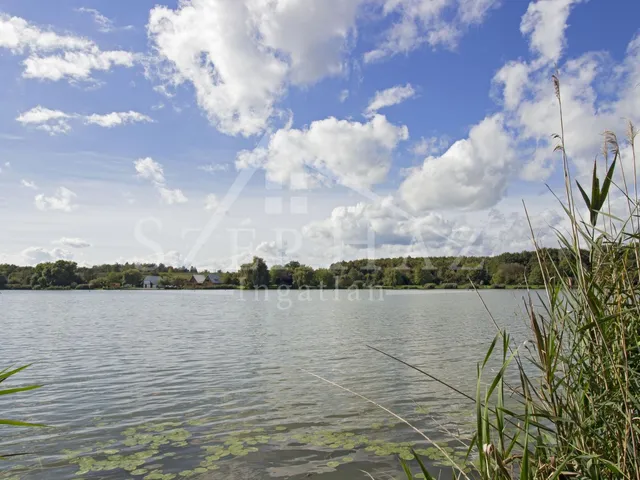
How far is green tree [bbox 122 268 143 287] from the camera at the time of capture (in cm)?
14762

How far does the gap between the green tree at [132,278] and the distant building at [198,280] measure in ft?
55.0

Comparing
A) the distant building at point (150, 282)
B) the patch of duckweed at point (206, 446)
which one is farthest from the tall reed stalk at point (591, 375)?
the distant building at point (150, 282)

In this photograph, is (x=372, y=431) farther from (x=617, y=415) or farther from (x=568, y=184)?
(x=568, y=184)

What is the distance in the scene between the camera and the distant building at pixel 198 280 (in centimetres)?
15100

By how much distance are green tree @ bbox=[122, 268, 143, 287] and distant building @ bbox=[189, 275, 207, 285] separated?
16.8 metres

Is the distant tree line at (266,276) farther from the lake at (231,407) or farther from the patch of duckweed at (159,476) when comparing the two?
the patch of duckweed at (159,476)

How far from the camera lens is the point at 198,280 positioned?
152375 mm

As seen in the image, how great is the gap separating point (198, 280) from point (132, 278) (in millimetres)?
20917

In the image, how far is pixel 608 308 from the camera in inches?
122

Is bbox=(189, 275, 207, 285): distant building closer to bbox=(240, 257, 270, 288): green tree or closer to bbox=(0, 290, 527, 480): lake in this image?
bbox=(240, 257, 270, 288): green tree

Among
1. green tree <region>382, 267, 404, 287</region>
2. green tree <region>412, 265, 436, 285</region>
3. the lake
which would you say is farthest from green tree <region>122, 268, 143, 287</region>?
the lake

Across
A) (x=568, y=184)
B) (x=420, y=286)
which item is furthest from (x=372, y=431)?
(x=420, y=286)

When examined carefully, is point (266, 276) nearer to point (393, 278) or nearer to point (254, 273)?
point (254, 273)

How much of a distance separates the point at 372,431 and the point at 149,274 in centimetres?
16251
